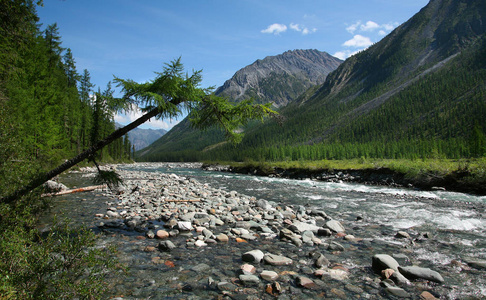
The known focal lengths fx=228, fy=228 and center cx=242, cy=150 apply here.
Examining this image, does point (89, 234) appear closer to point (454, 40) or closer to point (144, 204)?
point (144, 204)

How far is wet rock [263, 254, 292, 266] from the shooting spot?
18.2 ft

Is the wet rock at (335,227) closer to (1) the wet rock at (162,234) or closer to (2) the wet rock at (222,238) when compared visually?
(2) the wet rock at (222,238)

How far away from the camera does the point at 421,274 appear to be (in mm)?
4891

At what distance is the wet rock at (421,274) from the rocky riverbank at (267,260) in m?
0.02

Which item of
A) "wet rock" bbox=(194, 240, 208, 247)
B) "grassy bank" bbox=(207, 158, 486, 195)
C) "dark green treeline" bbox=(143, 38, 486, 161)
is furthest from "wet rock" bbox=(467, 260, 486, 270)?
"dark green treeline" bbox=(143, 38, 486, 161)

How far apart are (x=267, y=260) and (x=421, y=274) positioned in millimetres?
3310

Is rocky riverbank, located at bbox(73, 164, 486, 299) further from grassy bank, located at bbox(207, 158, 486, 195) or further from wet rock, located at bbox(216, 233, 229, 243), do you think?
grassy bank, located at bbox(207, 158, 486, 195)

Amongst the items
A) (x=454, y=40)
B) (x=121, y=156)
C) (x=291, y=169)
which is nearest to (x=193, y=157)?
(x=121, y=156)

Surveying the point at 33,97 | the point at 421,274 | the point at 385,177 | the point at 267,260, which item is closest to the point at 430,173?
the point at 385,177

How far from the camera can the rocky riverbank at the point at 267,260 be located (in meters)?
4.43

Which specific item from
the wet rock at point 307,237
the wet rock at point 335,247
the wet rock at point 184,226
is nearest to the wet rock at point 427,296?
the wet rock at point 335,247

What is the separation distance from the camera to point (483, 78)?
10819 cm

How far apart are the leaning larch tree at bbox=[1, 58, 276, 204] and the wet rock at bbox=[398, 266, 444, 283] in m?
4.75

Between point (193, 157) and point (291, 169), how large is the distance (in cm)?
13822
